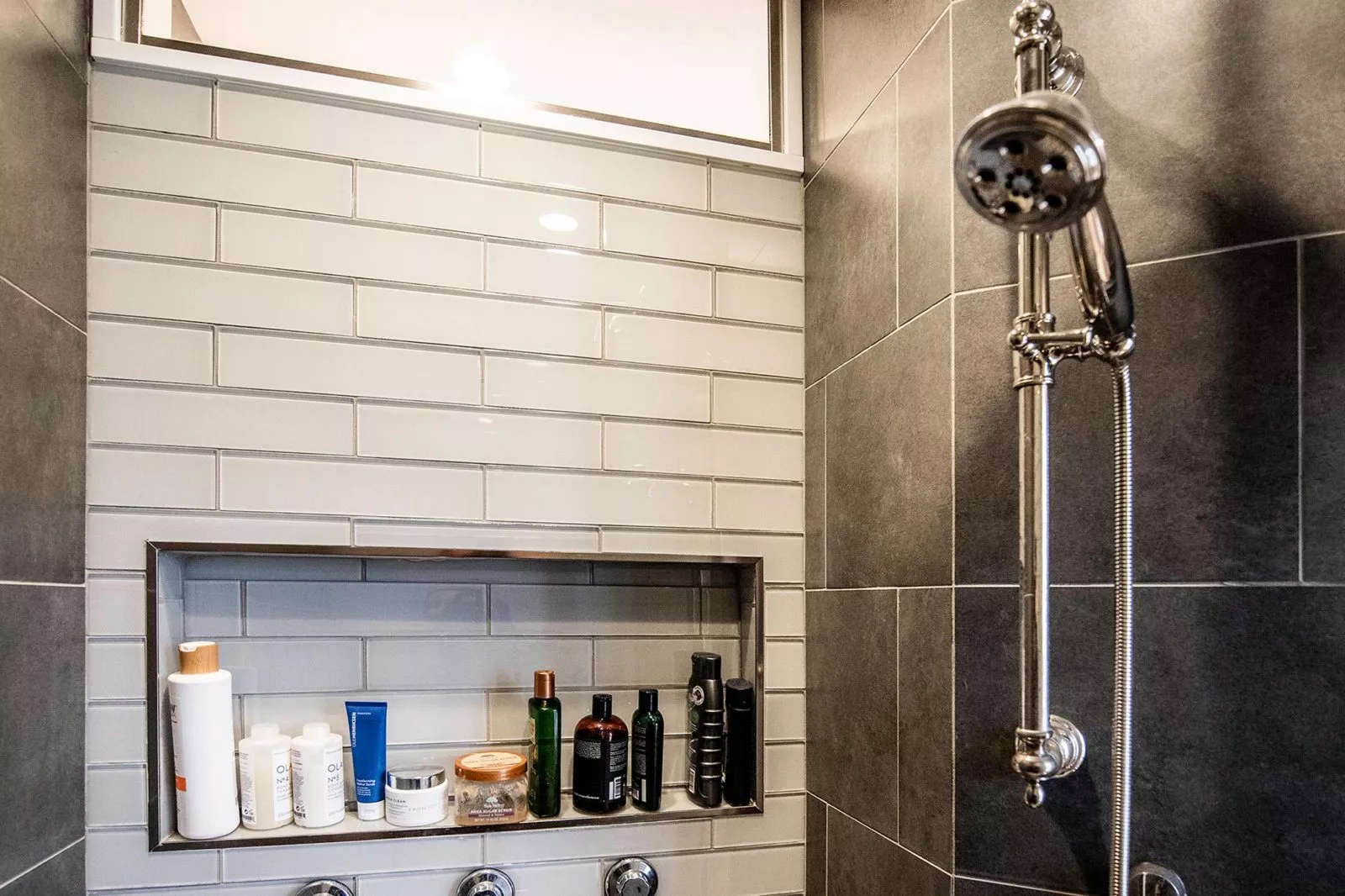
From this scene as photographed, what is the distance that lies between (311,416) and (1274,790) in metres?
1.17

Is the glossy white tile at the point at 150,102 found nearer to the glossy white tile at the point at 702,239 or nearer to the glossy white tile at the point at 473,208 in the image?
the glossy white tile at the point at 473,208

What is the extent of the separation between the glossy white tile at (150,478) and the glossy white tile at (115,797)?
34cm

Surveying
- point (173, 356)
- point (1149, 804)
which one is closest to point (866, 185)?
point (1149, 804)

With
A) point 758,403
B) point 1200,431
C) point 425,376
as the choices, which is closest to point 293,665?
point 425,376

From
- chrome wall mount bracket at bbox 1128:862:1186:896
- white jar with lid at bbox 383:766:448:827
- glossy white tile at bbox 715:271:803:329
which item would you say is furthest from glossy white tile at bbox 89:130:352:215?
chrome wall mount bracket at bbox 1128:862:1186:896

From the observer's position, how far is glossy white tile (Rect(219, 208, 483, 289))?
3.84ft

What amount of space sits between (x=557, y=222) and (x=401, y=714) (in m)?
0.75

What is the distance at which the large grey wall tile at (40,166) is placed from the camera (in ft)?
3.11

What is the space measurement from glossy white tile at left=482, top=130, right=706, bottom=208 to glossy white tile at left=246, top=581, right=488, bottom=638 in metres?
0.62

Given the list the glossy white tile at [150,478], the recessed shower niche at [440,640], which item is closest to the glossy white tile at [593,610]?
the recessed shower niche at [440,640]

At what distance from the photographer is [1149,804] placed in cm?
85

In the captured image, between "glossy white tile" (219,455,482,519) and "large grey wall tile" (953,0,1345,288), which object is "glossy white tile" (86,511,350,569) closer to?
"glossy white tile" (219,455,482,519)

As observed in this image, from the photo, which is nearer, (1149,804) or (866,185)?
(1149,804)

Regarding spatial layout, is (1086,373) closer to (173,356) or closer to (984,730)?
(984,730)
